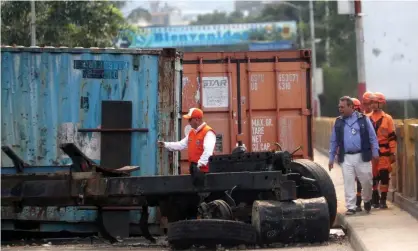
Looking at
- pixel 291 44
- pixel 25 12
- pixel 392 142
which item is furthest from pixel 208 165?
pixel 291 44

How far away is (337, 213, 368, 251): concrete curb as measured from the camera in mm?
10195

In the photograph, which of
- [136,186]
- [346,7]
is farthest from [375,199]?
[346,7]

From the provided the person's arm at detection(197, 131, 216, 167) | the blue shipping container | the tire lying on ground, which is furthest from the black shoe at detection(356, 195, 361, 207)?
the blue shipping container

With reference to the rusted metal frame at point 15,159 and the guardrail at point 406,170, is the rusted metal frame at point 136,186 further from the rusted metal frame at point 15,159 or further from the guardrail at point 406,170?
the guardrail at point 406,170

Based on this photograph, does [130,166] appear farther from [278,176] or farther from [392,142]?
[392,142]

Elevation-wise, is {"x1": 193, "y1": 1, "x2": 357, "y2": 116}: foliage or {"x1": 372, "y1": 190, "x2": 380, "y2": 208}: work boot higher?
{"x1": 193, "y1": 1, "x2": 357, "y2": 116}: foliage

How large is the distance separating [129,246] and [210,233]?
4.77 ft

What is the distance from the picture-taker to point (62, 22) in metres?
29.5

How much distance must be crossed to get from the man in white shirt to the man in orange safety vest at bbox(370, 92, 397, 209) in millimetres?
3315

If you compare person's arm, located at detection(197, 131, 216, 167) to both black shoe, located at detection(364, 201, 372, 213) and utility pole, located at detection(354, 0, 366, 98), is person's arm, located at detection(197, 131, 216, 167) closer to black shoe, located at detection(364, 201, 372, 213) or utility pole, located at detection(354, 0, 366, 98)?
black shoe, located at detection(364, 201, 372, 213)

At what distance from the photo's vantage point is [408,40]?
102 ft

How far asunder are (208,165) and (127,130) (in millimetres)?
1197

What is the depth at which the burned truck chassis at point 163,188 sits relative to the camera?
10.3 meters

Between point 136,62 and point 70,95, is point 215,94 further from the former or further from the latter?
point 70,95
